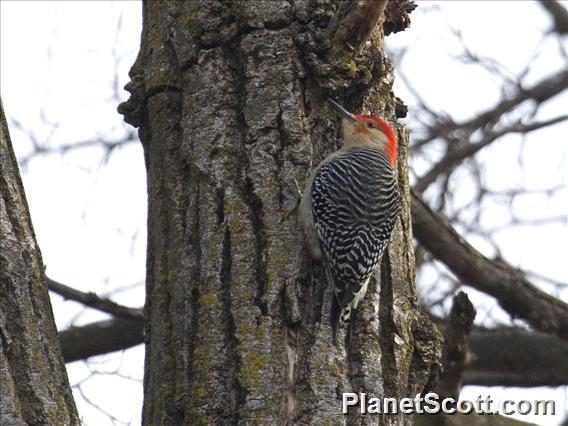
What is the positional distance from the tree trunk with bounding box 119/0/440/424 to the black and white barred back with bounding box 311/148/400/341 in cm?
10

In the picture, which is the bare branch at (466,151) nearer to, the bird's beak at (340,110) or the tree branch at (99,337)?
the tree branch at (99,337)

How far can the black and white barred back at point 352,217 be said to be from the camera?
385 cm

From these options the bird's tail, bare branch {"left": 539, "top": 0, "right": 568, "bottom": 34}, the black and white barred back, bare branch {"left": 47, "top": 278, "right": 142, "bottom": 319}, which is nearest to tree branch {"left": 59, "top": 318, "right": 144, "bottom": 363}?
bare branch {"left": 47, "top": 278, "right": 142, "bottom": 319}

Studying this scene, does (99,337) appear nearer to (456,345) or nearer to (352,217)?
(352,217)

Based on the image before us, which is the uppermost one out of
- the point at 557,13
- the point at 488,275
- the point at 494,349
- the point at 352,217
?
the point at 557,13

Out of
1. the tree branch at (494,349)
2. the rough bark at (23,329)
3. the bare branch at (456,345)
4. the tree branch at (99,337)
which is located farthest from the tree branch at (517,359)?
the rough bark at (23,329)

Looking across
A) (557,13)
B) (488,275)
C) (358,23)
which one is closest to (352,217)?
(358,23)

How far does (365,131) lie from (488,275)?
1.55 meters

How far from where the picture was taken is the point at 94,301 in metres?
5.34

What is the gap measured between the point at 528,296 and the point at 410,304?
2383mm

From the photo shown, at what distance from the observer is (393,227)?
399 cm

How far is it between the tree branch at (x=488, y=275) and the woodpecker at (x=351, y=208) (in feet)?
1.64

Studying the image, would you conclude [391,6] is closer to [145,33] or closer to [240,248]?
[145,33]

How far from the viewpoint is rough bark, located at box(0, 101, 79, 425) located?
2887 millimetres
